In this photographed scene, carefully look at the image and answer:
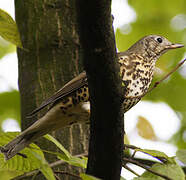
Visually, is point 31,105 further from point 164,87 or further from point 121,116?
point 164,87

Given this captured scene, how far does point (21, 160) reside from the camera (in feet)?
7.72

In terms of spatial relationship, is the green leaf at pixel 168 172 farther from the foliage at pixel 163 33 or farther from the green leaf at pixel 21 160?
the foliage at pixel 163 33

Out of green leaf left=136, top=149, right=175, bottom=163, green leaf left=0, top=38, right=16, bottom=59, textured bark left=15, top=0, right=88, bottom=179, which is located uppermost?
green leaf left=0, top=38, right=16, bottom=59

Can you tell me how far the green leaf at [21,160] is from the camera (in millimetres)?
2049

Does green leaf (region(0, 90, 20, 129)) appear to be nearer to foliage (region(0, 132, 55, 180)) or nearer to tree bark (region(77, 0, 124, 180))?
foliage (region(0, 132, 55, 180))

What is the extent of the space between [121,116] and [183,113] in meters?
2.99

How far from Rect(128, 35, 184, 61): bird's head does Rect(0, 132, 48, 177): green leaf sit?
2.20 meters

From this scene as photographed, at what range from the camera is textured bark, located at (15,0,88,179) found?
3463 mm

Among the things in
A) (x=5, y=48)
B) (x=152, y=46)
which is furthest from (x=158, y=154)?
(x=5, y=48)

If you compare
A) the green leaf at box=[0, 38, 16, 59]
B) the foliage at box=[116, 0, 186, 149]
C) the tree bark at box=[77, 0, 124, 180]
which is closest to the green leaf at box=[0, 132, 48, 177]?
the tree bark at box=[77, 0, 124, 180]

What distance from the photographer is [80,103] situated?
3.47m

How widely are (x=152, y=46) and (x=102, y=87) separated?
2.50m

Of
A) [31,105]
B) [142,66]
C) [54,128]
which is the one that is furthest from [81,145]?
[142,66]

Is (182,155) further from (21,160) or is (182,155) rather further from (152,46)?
(152,46)
